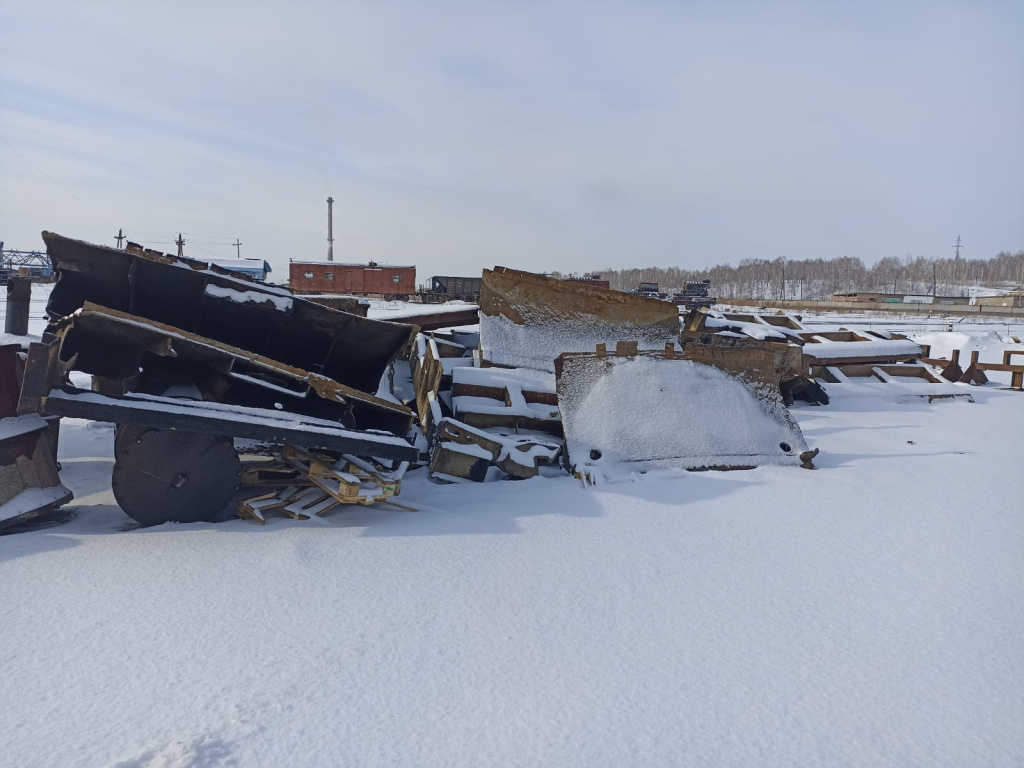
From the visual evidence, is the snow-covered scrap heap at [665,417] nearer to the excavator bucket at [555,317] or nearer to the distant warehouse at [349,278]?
the excavator bucket at [555,317]

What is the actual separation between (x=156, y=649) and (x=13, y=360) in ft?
8.50

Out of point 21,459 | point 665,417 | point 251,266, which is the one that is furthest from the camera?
point 251,266

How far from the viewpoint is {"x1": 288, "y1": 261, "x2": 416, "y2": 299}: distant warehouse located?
36.6m

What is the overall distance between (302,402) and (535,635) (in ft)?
8.79

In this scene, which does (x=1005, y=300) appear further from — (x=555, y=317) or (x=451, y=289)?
(x=555, y=317)

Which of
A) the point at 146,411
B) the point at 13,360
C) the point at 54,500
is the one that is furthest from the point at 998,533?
the point at 13,360

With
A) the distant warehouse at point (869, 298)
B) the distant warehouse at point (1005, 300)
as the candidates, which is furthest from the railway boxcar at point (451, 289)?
the distant warehouse at point (1005, 300)

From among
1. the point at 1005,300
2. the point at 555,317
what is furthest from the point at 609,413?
the point at 1005,300

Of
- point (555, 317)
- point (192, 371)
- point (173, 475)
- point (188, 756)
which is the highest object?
point (555, 317)

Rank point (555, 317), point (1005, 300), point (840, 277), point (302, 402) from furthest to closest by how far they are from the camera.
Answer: point (840, 277) → point (1005, 300) → point (555, 317) → point (302, 402)

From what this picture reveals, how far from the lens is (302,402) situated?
4.25 metres

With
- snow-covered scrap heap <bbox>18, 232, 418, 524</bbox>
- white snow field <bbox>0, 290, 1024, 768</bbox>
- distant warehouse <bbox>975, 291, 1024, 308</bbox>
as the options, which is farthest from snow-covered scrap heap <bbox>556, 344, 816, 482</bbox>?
distant warehouse <bbox>975, 291, 1024, 308</bbox>

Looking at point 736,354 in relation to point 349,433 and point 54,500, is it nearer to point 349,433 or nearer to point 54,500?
point 349,433

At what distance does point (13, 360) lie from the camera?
3625mm
